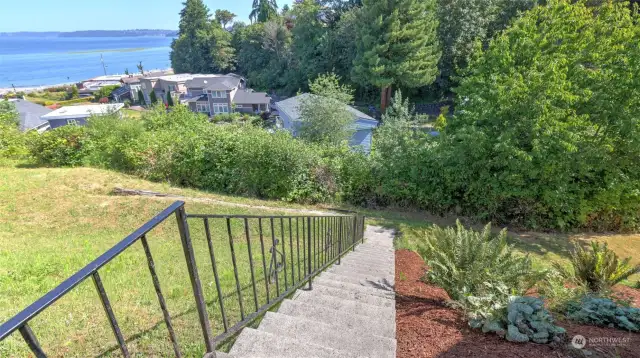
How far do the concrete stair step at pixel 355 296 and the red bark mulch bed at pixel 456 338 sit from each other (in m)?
0.15

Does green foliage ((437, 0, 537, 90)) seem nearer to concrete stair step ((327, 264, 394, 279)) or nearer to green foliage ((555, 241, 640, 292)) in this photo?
green foliage ((555, 241, 640, 292))

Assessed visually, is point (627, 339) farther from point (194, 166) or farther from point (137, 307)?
point (194, 166)

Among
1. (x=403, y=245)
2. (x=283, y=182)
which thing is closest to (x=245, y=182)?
(x=283, y=182)

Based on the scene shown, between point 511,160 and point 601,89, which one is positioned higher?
point 601,89

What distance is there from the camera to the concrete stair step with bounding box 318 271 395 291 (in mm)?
3881

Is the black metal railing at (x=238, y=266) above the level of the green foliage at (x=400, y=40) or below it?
below

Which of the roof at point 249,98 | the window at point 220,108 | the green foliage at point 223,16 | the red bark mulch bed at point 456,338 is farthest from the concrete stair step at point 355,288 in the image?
the green foliage at point 223,16

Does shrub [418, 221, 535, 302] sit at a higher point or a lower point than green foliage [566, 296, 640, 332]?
higher

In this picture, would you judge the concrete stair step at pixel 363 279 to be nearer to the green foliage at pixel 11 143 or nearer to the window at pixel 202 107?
the green foliage at pixel 11 143

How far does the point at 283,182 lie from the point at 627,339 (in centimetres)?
866

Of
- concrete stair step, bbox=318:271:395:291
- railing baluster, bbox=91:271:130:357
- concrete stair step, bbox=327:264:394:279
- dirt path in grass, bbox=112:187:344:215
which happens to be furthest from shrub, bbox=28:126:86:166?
railing baluster, bbox=91:271:130:357

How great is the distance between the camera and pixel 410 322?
3.01 meters

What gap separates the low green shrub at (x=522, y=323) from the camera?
2535mm

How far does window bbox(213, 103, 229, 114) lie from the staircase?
35.8 m
